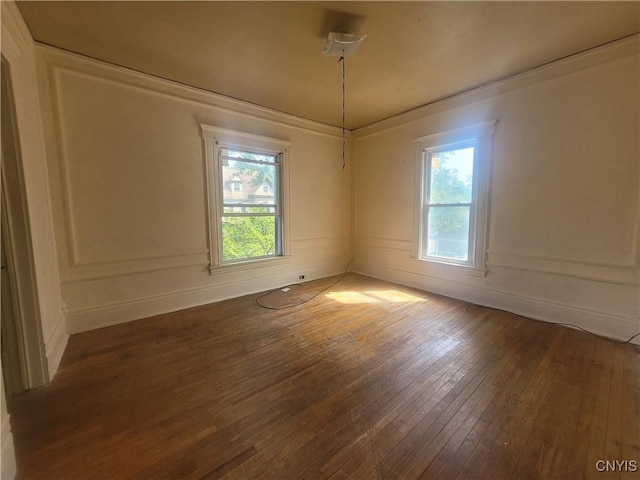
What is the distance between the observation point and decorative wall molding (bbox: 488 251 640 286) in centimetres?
250

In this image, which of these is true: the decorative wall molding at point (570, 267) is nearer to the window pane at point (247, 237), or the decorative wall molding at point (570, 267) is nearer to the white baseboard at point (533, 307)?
the white baseboard at point (533, 307)

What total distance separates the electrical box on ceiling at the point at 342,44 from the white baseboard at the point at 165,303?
294cm

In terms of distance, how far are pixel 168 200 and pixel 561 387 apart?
12.9 ft

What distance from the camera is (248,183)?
3.82 metres

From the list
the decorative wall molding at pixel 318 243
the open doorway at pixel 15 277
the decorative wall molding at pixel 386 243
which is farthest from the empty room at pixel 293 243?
the decorative wall molding at pixel 318 243

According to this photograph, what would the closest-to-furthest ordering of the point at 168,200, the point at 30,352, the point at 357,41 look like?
the point at 30,352, the point at 357,41, the point at 168,200

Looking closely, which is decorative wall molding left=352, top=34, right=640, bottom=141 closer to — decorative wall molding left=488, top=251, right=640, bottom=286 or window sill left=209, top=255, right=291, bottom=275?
decorative wall molding left=488, top=251, right=640, bottom=286

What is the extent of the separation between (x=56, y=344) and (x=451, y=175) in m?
4.56

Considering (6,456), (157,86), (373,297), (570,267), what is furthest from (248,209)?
(570,267)

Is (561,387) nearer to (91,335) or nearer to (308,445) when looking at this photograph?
(308,445)

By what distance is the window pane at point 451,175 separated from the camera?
3.54 metres

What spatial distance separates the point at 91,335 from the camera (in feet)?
8.70

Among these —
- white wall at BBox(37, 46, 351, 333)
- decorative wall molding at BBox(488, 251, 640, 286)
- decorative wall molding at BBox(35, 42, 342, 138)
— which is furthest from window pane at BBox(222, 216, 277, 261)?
decorative wall molding at BBox(488, 251, 640, 286)

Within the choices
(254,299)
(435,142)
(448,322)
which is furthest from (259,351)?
(435,142)
